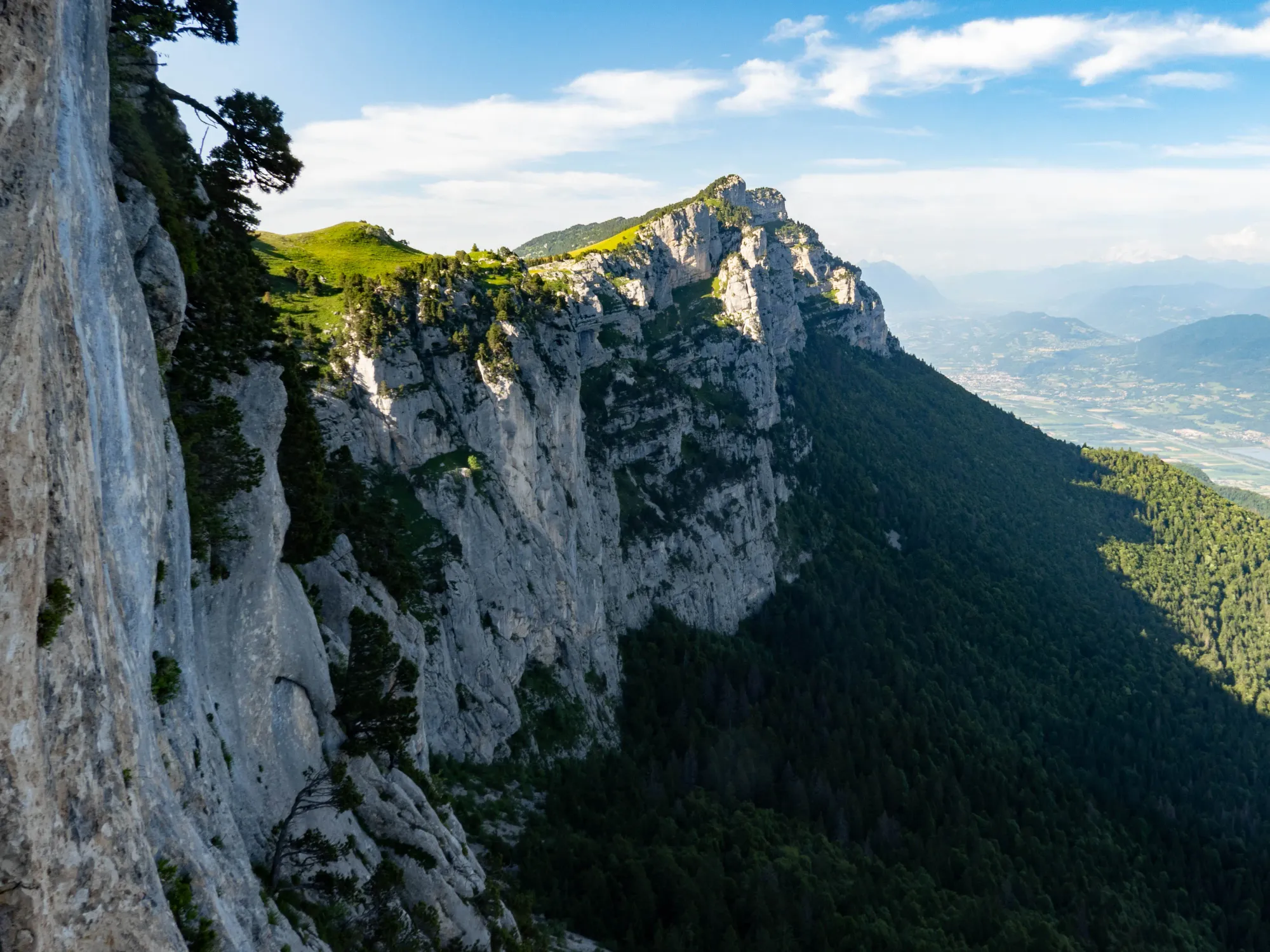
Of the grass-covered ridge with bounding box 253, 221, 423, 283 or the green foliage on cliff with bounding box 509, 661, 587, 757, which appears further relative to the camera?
the grass-covered ridge with bounding box 253, 221, 423, 283

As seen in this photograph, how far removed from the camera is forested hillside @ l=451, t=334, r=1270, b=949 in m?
60.1

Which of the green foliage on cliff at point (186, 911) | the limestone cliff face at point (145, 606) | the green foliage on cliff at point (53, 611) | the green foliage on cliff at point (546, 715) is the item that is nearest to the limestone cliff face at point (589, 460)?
the limestone cliff face at point (145, 606)

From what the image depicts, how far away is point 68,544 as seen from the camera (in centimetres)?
1292

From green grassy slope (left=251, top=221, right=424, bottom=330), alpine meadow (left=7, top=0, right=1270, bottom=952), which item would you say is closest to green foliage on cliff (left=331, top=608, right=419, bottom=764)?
alpine meadow (left=7, top=0, right=1270, bottom=952)

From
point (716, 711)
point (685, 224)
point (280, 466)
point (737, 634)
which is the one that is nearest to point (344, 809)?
point (280, 466)

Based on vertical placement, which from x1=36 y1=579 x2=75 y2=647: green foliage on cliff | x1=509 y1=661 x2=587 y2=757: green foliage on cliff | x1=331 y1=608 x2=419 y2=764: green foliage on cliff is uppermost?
x1=36 y1=579 x2=75 y2=647: green foliage on cliff

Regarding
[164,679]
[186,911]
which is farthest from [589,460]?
[186,911]

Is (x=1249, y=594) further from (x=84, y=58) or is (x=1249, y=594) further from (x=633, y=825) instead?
(x=84, y=58)

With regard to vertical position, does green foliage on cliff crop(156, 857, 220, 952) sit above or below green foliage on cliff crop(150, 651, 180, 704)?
below

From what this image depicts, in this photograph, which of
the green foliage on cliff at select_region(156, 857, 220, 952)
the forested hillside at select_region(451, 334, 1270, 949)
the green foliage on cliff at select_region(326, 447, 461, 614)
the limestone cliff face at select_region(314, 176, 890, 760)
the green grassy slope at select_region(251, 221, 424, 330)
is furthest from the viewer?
the green grassy slope at select_region(251, 221, 424, 330)

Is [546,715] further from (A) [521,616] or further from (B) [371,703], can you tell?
(B) [371,703]

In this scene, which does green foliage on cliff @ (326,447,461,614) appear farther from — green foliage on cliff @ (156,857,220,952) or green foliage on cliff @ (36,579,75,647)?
green foliage on cliff @ (36,579,75,647)

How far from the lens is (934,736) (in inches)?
3836

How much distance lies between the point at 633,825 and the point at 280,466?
159ft
